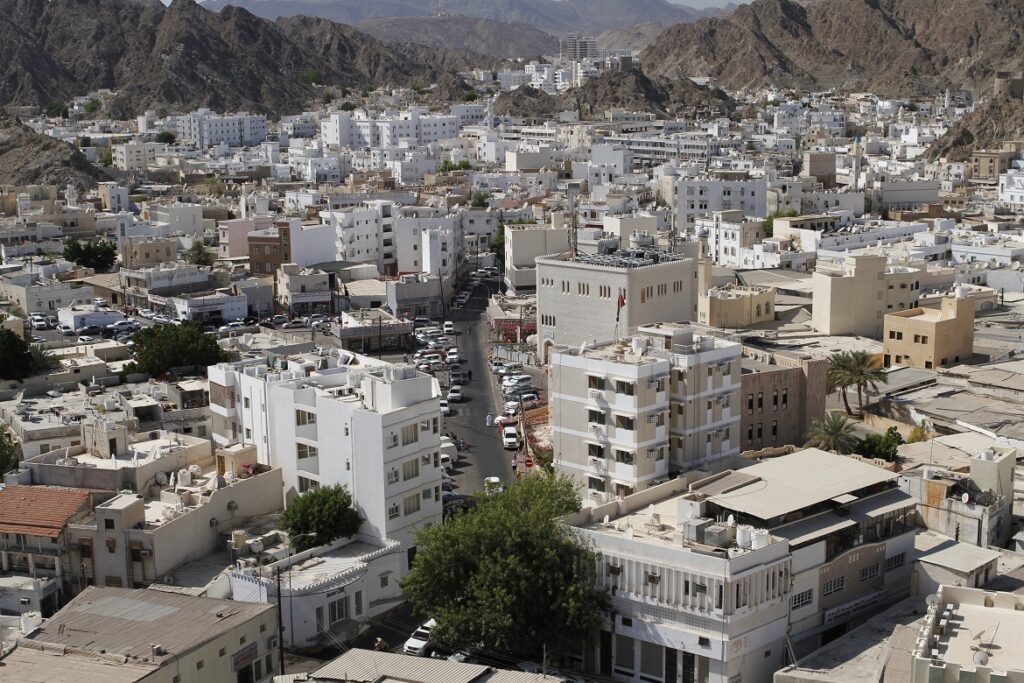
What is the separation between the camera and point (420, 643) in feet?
69.3

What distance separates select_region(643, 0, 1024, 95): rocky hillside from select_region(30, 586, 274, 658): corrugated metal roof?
14652cm

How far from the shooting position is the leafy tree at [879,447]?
27.3 meters

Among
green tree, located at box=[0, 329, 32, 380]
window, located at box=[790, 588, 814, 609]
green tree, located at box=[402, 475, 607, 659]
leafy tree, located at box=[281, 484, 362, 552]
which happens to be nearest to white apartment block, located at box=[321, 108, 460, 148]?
green tree, located at box=[0, 329, 32, 380]

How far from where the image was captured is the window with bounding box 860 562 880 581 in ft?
Answer: 69.7

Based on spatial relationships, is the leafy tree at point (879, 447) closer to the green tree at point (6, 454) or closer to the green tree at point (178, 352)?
the green tree at point (6, 454)

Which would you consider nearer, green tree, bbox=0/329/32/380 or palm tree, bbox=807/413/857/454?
palm tree, bbox=807/413/857/454

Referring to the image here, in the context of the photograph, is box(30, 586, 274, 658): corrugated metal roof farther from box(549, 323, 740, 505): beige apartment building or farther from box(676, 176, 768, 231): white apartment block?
box(676, 176, 768, 231): white apartment block

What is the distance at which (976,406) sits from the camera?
31688mm

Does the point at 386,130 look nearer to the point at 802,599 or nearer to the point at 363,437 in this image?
the point at 363,437

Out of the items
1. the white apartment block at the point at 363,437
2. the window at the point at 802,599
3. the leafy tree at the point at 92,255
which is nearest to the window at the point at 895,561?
the window at the point at 802,599

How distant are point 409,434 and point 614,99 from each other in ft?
370

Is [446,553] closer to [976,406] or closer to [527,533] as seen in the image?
[527,533]

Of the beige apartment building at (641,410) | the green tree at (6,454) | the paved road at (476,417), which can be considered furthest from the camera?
the paved road at (476,417)

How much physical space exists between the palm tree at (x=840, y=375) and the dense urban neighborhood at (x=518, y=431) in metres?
0.05
